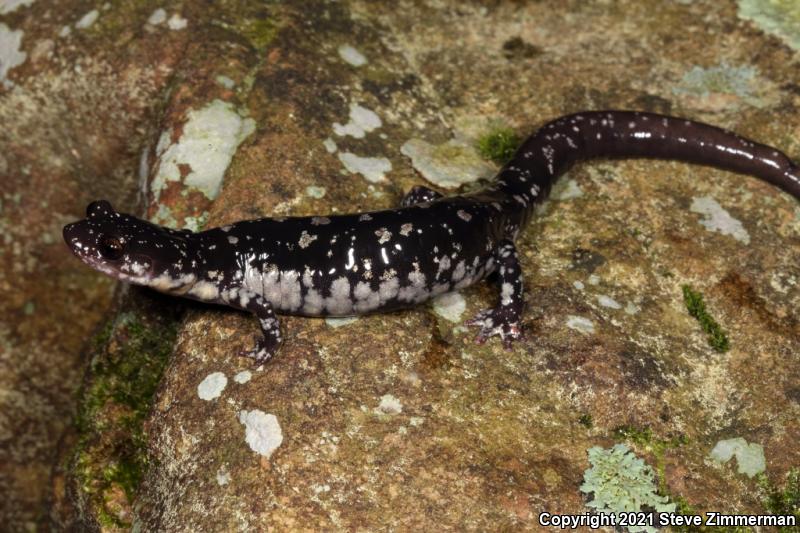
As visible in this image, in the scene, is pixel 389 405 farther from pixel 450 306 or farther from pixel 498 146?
pixel 498 146

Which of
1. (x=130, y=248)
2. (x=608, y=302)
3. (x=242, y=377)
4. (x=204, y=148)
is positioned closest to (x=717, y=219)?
(x=608, y=302)

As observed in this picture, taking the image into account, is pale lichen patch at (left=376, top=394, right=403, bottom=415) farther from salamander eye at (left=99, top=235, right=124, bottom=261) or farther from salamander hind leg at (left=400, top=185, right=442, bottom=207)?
salamander eye at (left=99, top=235, right=124, bottom=261)

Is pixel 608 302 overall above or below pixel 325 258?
above

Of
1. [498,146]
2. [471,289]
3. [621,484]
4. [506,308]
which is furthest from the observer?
[498,146]

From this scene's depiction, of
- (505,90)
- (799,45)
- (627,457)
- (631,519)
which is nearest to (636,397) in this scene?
(627,457)

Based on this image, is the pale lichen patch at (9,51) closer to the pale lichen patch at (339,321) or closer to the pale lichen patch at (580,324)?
the pale lichen patch at (339,321)

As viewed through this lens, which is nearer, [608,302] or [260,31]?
[608,302]
